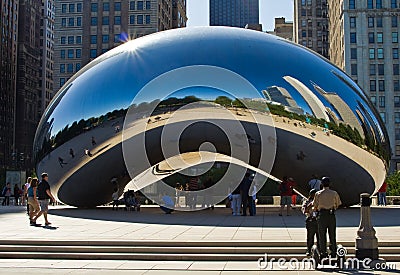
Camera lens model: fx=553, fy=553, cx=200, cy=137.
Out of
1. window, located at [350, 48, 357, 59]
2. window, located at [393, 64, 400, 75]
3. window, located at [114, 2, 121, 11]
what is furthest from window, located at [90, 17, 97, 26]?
window, located at [393, 64, 400, 75]

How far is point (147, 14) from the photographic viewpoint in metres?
83.2

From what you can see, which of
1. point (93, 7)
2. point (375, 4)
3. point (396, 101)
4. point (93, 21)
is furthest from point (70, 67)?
point (396, 101)

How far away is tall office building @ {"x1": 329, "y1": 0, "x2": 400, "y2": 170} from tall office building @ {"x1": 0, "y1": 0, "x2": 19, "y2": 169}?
56.1 metres

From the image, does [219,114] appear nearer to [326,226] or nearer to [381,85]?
[326,226]

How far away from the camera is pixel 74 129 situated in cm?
1619

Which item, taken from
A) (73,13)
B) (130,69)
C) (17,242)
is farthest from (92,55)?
(17,242)

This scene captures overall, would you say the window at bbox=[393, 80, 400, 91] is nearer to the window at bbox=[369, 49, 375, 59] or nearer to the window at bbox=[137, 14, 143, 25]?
the window at bbox=[369, 49, 375, 59]

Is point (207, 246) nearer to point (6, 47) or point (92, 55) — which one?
point (92, 55)

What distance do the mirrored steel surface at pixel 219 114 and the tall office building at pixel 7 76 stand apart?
3126 inches

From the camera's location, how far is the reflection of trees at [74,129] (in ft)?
51.2

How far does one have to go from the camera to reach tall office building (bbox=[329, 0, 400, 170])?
7719 cm

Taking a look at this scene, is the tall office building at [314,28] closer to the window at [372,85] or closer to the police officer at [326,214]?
the window at [372,85]

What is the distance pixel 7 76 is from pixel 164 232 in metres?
92.3

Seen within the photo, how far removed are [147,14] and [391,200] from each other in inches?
2477
